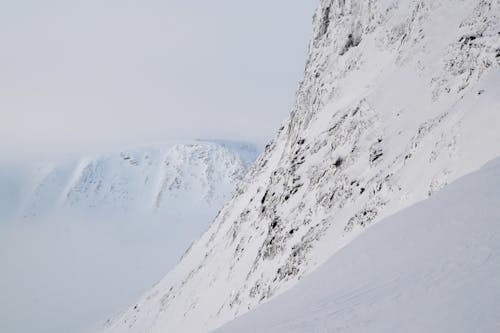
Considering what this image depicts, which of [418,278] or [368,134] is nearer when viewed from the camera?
[418,278]

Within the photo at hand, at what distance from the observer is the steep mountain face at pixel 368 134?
1645 cm

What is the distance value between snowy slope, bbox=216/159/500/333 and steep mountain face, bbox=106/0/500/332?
353cm

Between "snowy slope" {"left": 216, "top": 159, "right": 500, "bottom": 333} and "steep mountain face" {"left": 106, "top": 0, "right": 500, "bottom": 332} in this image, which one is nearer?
"snowy slope" {"left": 216, "top": 159, "right": 500, "bottom": 333}

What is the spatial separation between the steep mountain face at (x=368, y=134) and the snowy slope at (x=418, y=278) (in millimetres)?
3534

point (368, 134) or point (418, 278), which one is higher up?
point (418, 278)

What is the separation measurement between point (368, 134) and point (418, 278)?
15.7 m

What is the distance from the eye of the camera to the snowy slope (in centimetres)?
650

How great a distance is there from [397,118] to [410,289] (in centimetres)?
1553

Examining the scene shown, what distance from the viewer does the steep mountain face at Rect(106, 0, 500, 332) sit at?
1645 centimetres

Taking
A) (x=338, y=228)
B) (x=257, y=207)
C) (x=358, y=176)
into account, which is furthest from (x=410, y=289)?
(x=257, y=207)

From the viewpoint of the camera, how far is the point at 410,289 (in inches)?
305

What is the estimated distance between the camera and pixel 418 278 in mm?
8016

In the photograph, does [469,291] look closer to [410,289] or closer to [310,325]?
[410,289]

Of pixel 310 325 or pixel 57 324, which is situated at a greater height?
pixel 310 325
